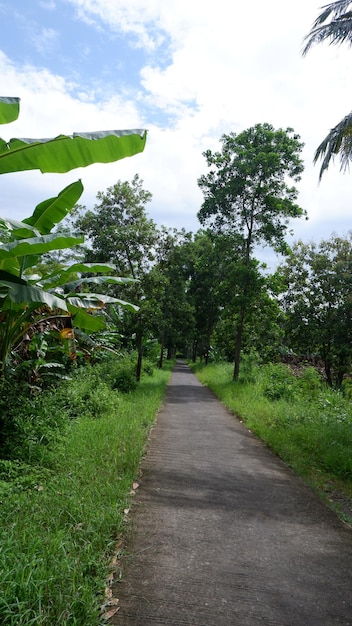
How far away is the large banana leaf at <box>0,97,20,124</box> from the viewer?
416 cm

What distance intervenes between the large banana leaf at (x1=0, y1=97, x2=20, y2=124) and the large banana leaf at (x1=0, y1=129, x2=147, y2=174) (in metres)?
0.24

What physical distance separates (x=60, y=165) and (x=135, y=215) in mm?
10639

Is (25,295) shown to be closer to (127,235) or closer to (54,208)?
(54,208)

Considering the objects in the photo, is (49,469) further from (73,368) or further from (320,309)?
(320,309)

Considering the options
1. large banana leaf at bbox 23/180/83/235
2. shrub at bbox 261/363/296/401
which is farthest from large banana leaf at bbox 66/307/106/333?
shrub at bbox 261/363/296/401

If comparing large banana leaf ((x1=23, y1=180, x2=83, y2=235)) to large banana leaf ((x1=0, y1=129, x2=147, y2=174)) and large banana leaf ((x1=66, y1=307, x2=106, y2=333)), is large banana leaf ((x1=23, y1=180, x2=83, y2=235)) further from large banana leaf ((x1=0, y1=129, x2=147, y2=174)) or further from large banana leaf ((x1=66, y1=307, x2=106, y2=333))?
large banana leaf ((x1=66, y1=307, x2=106, y2=333))

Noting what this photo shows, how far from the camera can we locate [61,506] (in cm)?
395

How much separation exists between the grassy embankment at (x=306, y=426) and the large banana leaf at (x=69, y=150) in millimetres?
4680

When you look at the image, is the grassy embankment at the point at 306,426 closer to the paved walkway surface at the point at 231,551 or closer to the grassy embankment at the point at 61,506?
the paved walkway surface at the point at 231,551

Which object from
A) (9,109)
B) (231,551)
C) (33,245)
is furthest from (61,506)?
(9,109)

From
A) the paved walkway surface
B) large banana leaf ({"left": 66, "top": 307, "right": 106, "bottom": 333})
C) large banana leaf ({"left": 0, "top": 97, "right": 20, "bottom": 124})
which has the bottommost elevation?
the paved walkway surface

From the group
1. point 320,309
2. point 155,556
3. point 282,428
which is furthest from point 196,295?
point 155,556

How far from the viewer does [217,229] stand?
61.7ft

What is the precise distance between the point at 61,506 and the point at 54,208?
3.50 meters
